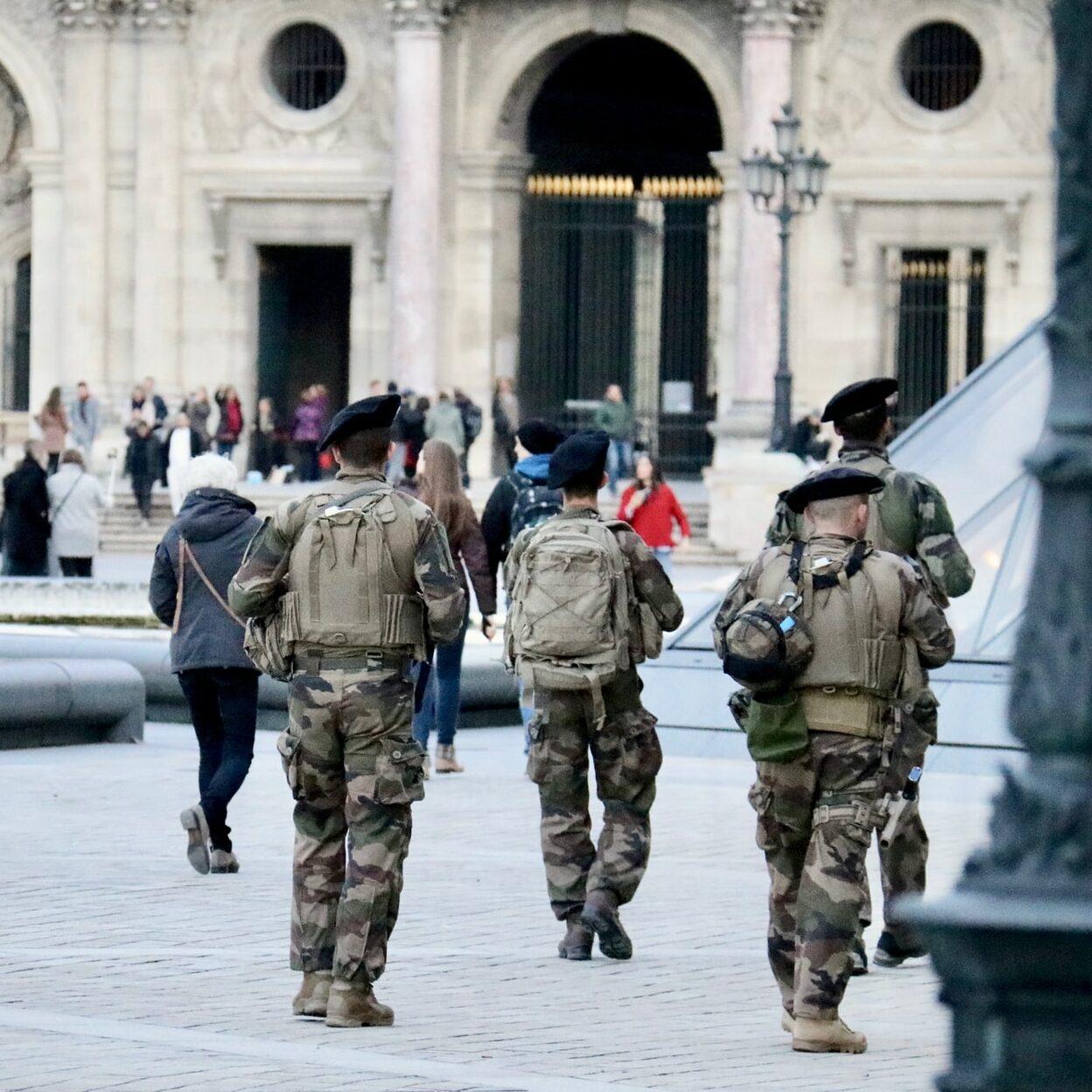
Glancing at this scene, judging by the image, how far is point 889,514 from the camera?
807 centimetres

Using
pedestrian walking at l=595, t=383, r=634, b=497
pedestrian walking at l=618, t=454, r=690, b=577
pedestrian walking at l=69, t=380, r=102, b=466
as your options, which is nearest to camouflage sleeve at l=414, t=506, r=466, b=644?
pedestrian walking at l=618, t=454, r=690, b=577

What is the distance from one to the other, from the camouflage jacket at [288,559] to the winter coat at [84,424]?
89.0 ft

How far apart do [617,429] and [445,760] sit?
19.9 meters

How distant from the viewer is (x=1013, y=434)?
13.9 m

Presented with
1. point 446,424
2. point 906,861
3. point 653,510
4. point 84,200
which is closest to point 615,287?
point 446,424

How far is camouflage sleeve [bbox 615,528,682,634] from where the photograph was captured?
8219mm

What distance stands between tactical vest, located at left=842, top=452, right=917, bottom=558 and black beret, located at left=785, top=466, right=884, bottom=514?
1.14 m

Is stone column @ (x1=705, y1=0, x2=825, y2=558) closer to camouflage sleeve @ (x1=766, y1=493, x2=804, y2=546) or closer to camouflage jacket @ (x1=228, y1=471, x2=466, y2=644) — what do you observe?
camouflage sleeve @ (x1=766, y1=493, x2=804, y2=546)

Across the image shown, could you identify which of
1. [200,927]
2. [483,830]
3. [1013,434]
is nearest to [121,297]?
[1013,434]

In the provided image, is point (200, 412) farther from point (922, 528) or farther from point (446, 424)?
point (922, 528)

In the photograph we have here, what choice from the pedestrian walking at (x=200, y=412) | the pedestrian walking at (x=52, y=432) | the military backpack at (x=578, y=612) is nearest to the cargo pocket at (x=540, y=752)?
the military backpack at (x=578, y=612)

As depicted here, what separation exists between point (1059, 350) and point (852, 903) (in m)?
3.60

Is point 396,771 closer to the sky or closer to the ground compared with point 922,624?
closer to the ground

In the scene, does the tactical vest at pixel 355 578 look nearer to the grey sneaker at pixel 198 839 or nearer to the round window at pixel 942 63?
the grey sneaker at pixel 198 839
